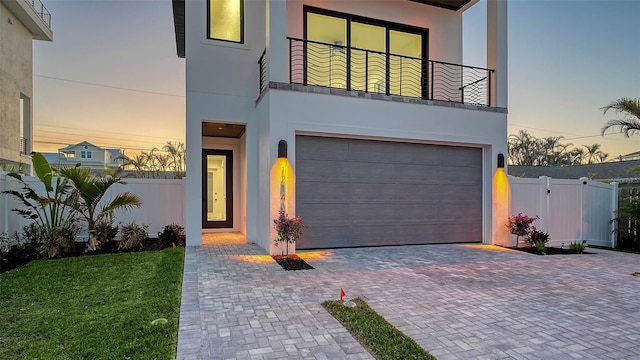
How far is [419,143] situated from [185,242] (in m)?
6.40

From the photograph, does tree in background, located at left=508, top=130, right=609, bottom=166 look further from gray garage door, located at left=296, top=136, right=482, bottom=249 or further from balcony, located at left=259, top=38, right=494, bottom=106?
gray garage door, located at left=296, top=136, right=482, bottom=249

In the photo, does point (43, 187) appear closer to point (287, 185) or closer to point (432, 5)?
point (287, 185)

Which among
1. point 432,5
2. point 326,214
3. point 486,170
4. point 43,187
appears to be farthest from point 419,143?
point 43,187

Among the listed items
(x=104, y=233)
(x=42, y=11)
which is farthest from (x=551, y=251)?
(x=42, y=11)

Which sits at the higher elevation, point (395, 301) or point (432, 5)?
point (432, 5)

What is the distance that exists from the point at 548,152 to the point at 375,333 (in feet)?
79.8

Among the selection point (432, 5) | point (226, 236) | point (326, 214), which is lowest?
point (226, 236)

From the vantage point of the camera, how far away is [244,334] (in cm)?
339

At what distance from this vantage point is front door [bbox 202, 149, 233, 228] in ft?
36.5

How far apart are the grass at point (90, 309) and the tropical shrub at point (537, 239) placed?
25.9ft

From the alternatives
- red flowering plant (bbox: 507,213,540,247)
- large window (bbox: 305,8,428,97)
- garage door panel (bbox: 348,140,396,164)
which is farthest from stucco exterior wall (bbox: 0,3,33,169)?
red flowering plant (bbox: 507,213,540,247)

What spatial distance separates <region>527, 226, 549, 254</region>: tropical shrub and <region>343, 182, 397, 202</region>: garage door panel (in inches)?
136

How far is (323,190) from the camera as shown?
8.05 m

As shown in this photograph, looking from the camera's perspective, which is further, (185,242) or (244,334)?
→ (185,242)
